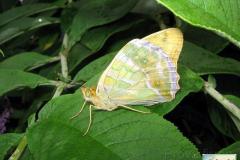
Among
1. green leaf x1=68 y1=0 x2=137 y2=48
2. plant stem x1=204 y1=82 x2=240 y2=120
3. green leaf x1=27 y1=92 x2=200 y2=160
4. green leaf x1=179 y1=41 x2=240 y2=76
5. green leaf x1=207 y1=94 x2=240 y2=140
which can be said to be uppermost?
green leaf x1=68 y1=0 x2=137 y2=48

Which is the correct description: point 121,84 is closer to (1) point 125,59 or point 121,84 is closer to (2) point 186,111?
(1) point 125,59

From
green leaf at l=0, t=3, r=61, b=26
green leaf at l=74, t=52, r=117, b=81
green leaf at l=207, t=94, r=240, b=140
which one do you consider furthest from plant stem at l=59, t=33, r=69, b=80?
green leaf at l=207, t=94, r=240, b=140

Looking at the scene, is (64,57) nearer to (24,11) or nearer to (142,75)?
(24,11)

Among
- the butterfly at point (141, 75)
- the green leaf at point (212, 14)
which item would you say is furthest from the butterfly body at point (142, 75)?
the green leaf at point (212, 14)

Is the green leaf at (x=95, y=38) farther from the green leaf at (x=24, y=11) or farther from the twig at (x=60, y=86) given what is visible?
the green leaf at (x=24, y=11)

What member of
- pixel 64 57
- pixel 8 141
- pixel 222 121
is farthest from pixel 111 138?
pixel 64 57

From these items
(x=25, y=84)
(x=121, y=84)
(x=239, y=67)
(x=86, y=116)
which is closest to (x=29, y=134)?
(x=86, y=116)

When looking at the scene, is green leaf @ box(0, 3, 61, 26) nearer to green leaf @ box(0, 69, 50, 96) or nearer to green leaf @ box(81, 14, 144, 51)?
green leaf @ box(81, 14, 144, 51)
